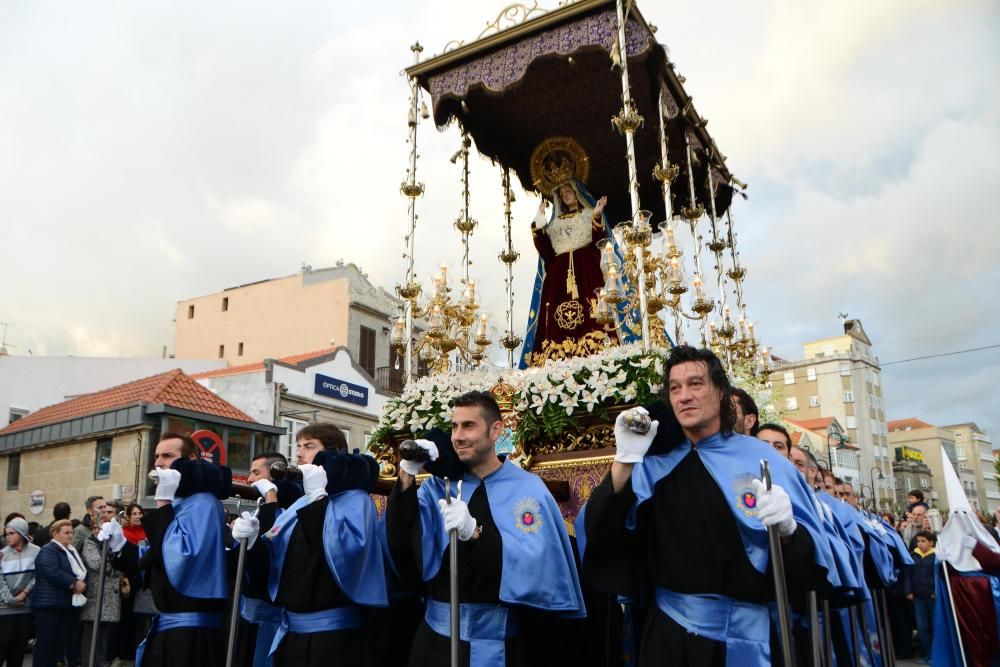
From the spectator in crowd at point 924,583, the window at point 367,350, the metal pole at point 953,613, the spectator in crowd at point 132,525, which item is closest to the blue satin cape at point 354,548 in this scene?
the spectator in crowd at point 132,525

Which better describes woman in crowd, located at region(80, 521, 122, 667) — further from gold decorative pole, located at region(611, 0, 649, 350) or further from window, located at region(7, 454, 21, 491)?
window, located at region(7, 454, 21, 491)

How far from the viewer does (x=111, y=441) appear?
19.2 m

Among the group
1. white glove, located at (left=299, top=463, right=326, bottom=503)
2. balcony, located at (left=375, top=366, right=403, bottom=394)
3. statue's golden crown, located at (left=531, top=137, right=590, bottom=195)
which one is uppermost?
balcony, located at (left=375, top=366, right=403, bottom=394)

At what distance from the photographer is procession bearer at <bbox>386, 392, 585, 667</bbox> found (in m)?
3.65

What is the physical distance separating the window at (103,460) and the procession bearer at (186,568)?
1644 centimetres

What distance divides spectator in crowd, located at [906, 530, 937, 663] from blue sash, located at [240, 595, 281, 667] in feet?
28.0

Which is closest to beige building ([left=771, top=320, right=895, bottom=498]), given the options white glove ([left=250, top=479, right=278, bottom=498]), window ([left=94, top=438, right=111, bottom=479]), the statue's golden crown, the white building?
the white building

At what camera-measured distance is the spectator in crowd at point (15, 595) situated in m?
7.90

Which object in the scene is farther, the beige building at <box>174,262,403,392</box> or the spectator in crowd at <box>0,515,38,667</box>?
the beige building at <box>174,262,403,392</box>

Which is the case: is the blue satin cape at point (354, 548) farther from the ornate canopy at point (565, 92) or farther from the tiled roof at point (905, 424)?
the tiled roof at point (905, 424)

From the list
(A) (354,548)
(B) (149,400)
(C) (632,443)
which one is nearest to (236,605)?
(A) (354,548)

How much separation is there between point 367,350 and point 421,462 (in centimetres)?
3098

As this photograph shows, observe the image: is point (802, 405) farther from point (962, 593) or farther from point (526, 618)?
point (526, 618)

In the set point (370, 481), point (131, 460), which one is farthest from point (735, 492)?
point (131, 460)
